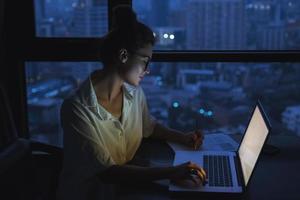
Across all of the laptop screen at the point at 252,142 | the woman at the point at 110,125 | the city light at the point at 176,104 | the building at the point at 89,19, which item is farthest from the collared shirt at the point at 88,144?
the building at the point at 89,19

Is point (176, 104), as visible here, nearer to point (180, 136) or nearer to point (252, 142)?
point (180, 136)

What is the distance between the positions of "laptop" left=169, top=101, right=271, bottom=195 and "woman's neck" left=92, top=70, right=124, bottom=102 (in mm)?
351

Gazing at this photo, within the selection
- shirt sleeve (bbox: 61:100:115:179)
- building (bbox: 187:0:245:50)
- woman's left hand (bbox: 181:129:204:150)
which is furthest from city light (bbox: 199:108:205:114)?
shirt sleeve (bbox: 61:100:115:179)

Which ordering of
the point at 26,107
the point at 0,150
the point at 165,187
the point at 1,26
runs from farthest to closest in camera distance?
the point at 26,107 → the point at 1,26 → the point at 0,150 → the point at 165,187

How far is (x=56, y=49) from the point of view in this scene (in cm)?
277

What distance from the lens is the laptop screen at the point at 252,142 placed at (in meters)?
1.51

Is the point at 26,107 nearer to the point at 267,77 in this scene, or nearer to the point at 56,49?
the point at 56,49

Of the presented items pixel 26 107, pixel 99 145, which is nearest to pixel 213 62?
pixel 26 107

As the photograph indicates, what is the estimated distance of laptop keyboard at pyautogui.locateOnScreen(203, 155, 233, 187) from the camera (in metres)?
1.51

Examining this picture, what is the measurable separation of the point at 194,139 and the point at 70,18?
128cm

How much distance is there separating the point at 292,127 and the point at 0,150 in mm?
1659

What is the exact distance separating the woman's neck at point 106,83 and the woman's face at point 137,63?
0.16ft

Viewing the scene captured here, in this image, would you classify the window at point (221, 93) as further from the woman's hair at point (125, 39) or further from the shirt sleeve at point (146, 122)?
the woman's hair at point (125, 39)

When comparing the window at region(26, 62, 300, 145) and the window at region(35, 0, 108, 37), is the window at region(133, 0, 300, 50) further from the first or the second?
the window at region(35, 0, 108, 37)
